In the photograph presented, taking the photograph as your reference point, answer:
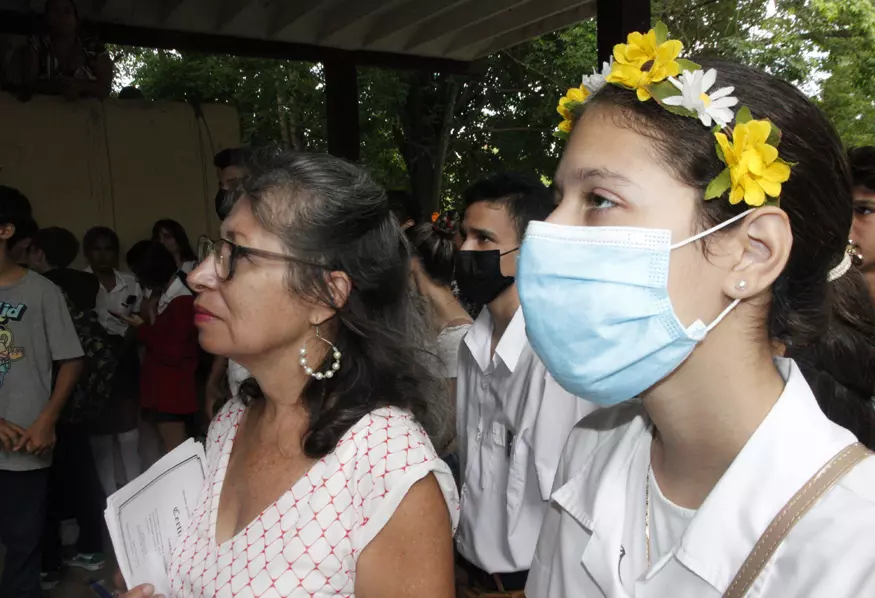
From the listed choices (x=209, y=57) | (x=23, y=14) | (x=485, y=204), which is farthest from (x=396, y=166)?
(x=485, y=204)

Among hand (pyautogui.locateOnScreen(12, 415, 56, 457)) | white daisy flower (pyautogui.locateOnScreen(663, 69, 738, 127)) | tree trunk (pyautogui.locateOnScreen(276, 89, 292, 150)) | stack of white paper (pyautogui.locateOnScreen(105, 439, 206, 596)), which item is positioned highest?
tree trunk (pyautogui.locateOnScreen(276, 89, 292, 150))

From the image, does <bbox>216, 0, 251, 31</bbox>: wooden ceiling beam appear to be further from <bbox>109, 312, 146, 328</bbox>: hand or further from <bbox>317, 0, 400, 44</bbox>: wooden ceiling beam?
<bbox>109, 312, 146, 328</bbox>: hand

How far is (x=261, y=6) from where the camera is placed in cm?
637

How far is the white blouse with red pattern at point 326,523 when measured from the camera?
153cm

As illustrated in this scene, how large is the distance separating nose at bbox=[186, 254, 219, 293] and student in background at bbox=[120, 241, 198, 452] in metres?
2.61

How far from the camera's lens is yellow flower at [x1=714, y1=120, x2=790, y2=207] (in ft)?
3.53

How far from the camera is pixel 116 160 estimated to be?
22.0 feet

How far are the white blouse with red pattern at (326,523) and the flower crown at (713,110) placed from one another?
2.79 feet

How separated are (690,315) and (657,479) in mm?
332

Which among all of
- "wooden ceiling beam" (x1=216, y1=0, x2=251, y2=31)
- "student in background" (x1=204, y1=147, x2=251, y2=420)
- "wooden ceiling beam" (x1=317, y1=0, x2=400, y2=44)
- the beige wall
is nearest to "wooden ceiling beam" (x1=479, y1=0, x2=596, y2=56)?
"wooden ceiling beam" (x1=317, y1=0, x2=400, y2=44)

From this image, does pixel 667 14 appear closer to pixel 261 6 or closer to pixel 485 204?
pixel 261 6

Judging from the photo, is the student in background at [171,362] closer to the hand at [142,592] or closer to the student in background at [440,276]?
the student in background at [440,276]

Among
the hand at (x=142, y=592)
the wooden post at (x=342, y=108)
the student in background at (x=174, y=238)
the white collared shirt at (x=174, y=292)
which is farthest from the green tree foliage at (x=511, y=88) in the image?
the hand at (x=142, y=592)

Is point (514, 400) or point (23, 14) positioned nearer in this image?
point (514, 400)
